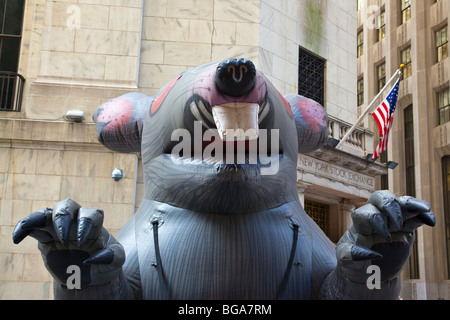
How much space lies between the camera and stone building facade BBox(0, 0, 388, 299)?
7.62 meters

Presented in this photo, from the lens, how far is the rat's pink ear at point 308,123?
2.98m

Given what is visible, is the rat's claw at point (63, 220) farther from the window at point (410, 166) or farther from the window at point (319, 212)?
the window at point (410, 166)

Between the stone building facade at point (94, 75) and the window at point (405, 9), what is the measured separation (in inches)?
712

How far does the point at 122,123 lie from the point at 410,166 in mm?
23999

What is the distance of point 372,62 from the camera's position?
2828 centimetres

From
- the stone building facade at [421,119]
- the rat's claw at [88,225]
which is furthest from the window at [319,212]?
the stone building facade at [421,119]

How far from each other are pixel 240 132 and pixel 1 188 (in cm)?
637

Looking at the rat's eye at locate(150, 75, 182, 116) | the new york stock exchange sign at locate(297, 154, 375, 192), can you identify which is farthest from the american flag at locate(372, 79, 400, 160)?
the rat's eye at locate(150, 75, 182, 116)

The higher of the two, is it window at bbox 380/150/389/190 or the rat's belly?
window at bbox 380/150/389/190

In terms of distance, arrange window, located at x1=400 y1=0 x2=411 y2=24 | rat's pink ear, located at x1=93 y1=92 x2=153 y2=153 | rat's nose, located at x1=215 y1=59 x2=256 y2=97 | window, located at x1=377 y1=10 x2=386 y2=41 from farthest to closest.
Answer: window, located at x1=377 y1=10 x2=386 y2=41, window, located at x1=400 y1=0 x2=411 y2=24, rat's pink ear, located at x1=93 y1=92 x2=153 y2=153, rat's nose, located at x1=215 y1=59 x2=256 y2=97

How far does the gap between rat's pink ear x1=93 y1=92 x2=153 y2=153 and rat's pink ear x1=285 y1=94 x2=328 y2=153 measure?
825mm

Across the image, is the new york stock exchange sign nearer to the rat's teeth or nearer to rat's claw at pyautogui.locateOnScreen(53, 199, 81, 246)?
the rat's teeth

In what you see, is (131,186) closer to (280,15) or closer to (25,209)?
(25,209)
